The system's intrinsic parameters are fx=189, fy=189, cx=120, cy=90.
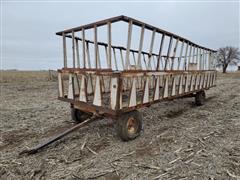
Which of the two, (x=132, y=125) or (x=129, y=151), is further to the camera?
(x=132, y=125)

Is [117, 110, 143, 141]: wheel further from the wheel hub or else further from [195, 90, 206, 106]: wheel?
[195, 90, 206, 106]: wheel

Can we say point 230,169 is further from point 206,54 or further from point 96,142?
point 206,54

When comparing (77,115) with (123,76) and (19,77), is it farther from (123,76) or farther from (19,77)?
(19,77)

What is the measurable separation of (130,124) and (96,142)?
31.2 inches

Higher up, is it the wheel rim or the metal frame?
the metal frame

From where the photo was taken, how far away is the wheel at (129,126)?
3746mm

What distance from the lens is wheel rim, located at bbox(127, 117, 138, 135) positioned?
3.93 metres

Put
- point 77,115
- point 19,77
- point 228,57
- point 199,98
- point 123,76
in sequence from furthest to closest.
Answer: point 228,57
point 19,77
point 199,98
point 77,115
point 123,76

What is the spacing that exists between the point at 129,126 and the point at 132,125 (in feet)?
0.29

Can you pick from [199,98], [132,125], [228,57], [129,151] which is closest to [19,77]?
[199,98]

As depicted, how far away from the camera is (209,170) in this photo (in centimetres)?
273

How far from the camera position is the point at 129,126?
13.0ft

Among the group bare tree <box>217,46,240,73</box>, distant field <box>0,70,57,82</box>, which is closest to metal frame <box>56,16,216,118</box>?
distant field <box>0,70,57,82</box>

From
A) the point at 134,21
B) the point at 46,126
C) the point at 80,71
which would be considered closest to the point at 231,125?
the point at 134,21
